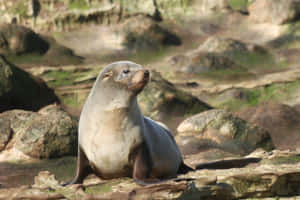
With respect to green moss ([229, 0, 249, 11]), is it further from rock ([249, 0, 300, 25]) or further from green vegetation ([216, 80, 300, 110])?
green vegetation ([216, 80, 300, 110])

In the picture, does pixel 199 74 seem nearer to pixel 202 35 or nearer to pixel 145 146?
pixel 202 35

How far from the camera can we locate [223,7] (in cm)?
3055

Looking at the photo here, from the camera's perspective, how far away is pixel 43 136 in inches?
332

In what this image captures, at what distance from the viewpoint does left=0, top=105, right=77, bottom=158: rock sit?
8.37 meters

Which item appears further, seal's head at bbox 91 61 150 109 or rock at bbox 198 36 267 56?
rock at bbox 198 36 267 56

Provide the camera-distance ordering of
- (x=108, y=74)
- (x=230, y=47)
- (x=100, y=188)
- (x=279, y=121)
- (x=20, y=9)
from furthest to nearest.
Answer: (x=20, y=9) < (x=230, y=47) < (x=279, y=121) < (x=108, y=74) < (x=100, y=188)

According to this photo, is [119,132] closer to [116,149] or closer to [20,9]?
[116,149]

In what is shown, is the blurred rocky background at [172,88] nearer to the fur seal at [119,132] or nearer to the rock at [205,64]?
the rock at [205,64]

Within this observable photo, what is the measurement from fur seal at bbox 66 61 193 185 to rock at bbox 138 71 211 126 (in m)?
9.02

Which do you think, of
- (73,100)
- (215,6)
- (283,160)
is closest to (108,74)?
(283,160)

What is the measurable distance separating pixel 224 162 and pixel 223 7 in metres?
26.0

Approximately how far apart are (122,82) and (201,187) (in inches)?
50.7

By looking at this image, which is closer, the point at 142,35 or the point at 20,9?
the point at 142,35

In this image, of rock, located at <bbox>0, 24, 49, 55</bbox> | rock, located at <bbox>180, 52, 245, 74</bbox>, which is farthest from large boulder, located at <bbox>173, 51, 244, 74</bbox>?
rock, located at <bbox>0, 24, 49, 55</bbox>
